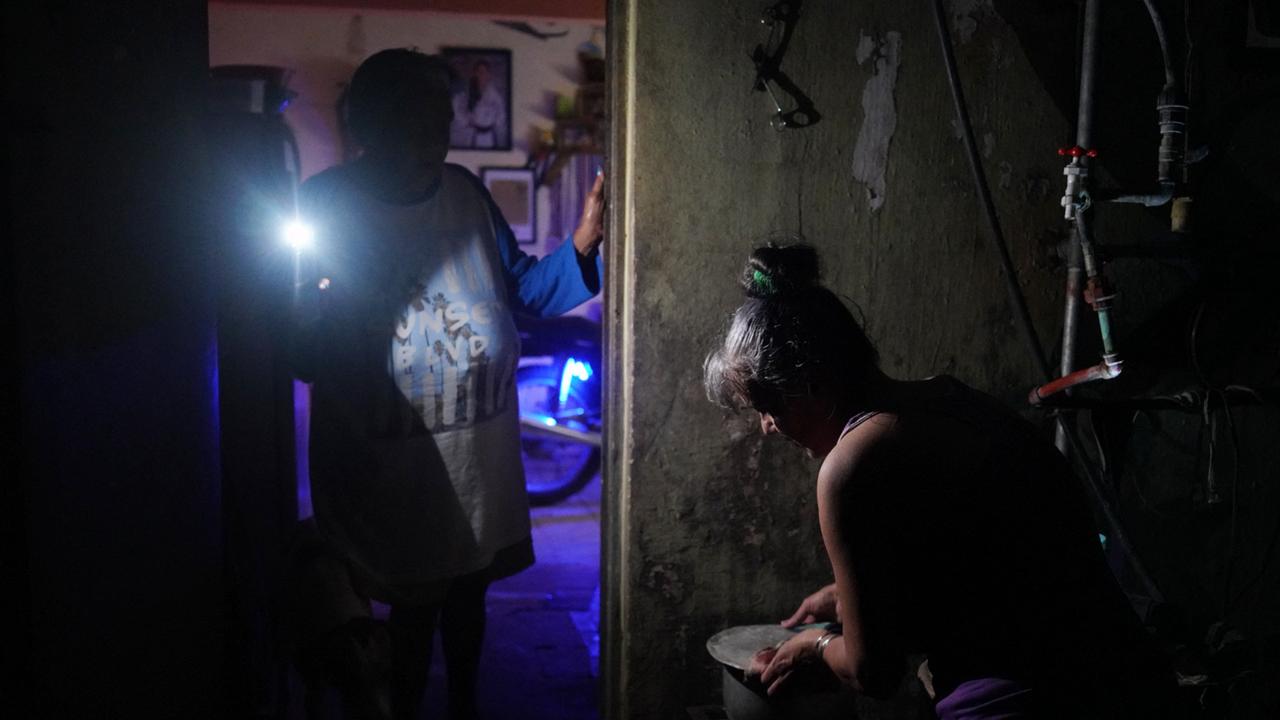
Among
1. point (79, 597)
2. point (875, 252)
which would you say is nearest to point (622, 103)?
point (875, 252)

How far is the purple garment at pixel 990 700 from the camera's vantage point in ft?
6.03

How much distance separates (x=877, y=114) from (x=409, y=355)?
5.65 ft

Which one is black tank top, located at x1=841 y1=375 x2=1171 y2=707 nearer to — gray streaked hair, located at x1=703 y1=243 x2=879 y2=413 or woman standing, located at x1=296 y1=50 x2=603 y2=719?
gray streaked hair, located at x1=703 y1=243 x2=879 y2=413

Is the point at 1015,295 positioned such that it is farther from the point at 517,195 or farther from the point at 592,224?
the point at 517,195

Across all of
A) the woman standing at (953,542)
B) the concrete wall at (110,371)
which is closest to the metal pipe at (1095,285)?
the woman standing at (953,542)

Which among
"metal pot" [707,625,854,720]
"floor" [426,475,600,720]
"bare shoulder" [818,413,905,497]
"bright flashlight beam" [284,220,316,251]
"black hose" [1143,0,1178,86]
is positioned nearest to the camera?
"bare shoulder" [818,413,905,497]

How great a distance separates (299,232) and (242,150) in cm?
84

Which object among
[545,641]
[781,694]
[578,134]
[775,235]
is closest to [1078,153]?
[775,235]

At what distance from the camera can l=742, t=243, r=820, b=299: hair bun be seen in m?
2.05

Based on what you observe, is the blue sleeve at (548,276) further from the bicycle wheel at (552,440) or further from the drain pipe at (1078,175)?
the bicycle wheel at (552,440)

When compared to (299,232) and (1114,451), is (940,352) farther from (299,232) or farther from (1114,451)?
(299,232)

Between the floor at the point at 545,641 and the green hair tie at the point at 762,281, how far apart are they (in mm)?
2333

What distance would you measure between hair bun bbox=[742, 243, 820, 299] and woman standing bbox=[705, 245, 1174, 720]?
0.42 feet

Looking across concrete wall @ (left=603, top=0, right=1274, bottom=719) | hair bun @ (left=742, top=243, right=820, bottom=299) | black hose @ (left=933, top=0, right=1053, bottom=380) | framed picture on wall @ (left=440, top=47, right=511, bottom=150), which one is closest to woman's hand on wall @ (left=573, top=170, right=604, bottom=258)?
concrete wall @ (left=603, top=0, right=1274, bottom=719)
